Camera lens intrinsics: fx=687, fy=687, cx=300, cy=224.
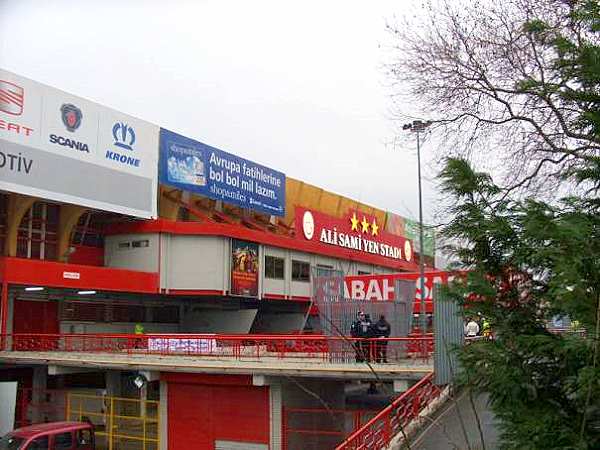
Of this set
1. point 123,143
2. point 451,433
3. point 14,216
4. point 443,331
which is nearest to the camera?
point 451,433

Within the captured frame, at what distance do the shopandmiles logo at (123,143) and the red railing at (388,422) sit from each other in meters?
25.0

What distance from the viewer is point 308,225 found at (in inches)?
1980

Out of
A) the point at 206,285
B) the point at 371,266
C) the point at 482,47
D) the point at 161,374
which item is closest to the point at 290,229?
the point at 371,266

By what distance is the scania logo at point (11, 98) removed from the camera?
29.6 metres

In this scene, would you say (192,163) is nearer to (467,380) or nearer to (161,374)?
(161,374)

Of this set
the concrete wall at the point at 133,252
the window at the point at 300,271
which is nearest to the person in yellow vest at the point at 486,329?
the concrete wall at the point at 133,252

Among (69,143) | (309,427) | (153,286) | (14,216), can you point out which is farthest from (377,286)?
(14,216)

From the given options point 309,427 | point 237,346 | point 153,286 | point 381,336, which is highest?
point 153,286

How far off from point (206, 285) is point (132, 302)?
472 cm

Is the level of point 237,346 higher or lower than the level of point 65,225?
lower

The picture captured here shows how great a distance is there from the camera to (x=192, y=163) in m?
41.1

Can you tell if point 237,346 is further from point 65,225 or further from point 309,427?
point 65,225

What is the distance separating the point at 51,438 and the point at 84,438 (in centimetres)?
116

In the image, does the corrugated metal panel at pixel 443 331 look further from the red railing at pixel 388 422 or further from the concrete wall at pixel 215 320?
the concrete wall at pixel 215 320
